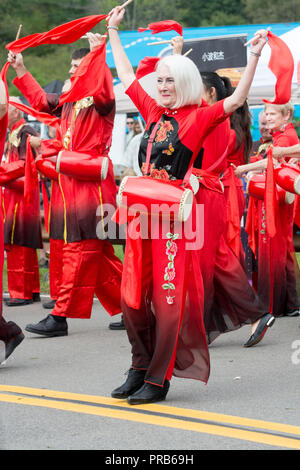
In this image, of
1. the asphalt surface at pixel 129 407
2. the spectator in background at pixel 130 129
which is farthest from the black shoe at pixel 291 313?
the spectator in background at pixel 130 129

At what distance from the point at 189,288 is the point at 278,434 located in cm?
110

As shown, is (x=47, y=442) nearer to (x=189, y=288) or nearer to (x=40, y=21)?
(x=189, y=288)

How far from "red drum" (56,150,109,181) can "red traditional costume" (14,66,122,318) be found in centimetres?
7

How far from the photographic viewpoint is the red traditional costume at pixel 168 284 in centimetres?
493

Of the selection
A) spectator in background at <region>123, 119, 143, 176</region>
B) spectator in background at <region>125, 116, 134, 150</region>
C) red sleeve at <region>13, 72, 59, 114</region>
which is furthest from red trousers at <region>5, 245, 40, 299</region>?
spectator in background at <region>125, 116, 134, 150</region>

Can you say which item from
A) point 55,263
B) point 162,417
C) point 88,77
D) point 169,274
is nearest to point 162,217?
point 169,274

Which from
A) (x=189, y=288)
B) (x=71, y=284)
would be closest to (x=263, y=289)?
(x=71, y=284)

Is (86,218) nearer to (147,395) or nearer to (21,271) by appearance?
(21,271)

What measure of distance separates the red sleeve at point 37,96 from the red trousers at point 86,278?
1168mm

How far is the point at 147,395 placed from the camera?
491cm

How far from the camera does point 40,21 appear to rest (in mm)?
41844

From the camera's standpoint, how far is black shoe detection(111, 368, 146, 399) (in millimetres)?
5027

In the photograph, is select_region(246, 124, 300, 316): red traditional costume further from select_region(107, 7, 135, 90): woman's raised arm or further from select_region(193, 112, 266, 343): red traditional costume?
select_region(107, 7, 135, 90): woman's raised arm

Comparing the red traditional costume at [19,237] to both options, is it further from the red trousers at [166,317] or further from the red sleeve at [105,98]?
the red trousers at [166,317]
